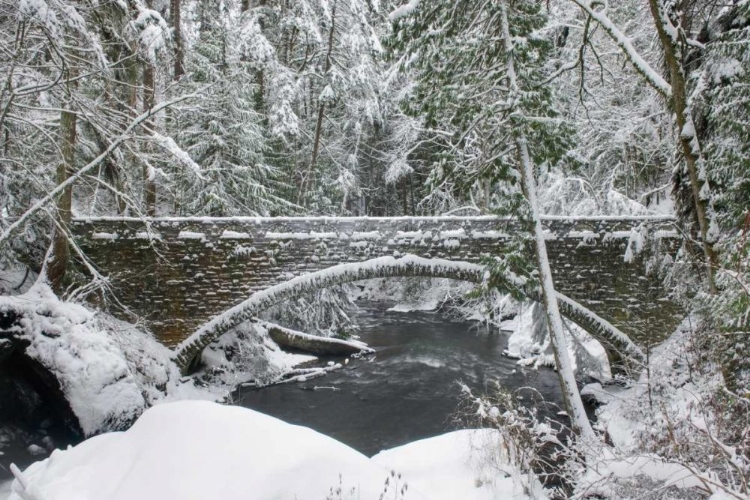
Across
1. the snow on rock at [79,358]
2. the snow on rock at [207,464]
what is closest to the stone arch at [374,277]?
the snow on rock at [79,358]

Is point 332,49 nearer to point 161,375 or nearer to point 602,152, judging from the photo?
point 602,152

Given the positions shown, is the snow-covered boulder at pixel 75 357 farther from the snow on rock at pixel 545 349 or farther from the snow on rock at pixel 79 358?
the snow on rock at pixel 545 349

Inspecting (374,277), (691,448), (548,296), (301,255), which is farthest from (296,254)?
(691,448)

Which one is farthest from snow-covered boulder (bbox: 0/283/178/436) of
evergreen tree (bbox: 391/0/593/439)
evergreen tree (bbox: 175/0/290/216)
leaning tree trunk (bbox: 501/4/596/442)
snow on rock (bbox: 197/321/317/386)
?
leaning tree trunk (bbox: 501/4/596/442)

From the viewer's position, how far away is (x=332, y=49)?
14.9 m

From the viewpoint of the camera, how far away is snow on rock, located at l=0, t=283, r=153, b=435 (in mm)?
6863

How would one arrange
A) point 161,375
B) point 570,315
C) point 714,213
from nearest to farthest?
point 714,213 → point 161,375 → point 570,315

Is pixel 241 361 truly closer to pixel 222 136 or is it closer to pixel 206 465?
pixel 222 136

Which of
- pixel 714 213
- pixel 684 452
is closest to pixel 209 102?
pixel 714 213

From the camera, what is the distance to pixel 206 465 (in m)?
2.72

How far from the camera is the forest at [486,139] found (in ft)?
15.2

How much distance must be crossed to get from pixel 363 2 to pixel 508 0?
8647 millimetres

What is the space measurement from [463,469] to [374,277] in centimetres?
432

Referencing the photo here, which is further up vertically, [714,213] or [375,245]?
[714,213]
